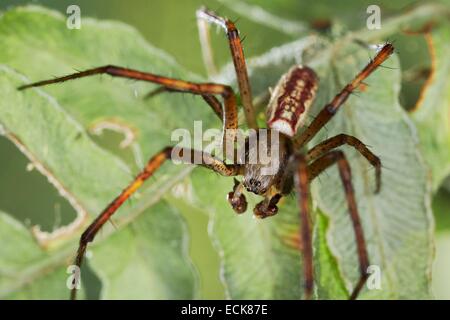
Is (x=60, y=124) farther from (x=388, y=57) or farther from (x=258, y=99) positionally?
(x=388, y=57)

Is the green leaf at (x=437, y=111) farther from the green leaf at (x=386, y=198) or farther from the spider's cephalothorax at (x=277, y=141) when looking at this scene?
the spider's cephalothorax at (x=277, y=141)

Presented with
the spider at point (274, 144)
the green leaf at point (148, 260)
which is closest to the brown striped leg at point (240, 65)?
the spider at point (274, 144)

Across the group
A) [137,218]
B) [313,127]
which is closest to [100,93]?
[137,218]

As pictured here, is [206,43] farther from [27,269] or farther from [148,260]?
[27,269]

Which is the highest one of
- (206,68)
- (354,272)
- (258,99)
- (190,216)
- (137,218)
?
(206,68)

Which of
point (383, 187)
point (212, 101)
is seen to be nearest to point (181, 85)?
point (212, 101)
